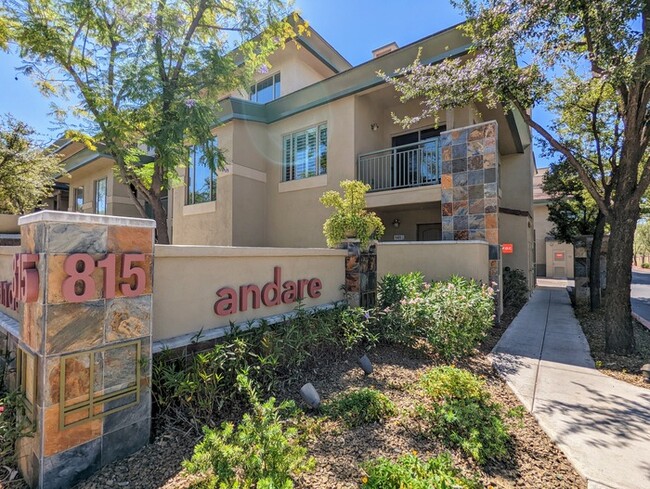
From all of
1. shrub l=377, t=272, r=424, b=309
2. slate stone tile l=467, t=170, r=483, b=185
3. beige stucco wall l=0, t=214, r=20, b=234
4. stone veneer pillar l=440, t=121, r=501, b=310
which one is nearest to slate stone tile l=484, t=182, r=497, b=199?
stone veneer pillar l=440, t=121, r=501, b=310

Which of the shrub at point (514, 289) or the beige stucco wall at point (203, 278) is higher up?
the beige stucco wall at point (203, 278)

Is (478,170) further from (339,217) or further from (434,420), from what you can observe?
(434,420)

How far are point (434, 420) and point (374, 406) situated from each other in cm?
60

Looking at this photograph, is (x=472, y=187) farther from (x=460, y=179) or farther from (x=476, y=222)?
(x=476, y=222)

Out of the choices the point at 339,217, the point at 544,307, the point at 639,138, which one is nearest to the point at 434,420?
the point at 339,217

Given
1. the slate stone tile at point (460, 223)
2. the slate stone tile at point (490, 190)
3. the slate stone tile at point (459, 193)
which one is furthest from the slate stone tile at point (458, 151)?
the slate stone tile at point (460, 223)

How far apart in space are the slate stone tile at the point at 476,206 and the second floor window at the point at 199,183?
28.2 feet

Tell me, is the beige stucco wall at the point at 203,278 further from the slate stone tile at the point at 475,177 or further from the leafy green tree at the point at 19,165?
the leafy green tree at the point at 19,165

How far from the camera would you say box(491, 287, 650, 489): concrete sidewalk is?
2.85 metres

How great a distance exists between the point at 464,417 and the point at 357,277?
3.44 metres

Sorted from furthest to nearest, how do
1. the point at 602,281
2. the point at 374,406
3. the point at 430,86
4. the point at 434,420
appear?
the point at 602,281 → the point at 430,86 → the point at 374,406 → the point at 434,420

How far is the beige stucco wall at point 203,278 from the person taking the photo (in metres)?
3.61

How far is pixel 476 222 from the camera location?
27.4 feet

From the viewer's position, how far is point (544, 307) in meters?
10.6
